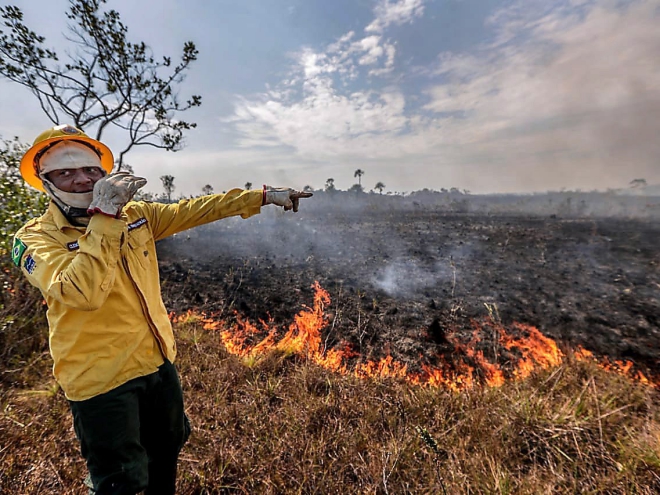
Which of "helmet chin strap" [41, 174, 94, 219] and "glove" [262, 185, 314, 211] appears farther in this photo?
"glove" [262, 185, 314, 211]

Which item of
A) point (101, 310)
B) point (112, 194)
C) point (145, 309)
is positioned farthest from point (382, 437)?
point (112, 194)

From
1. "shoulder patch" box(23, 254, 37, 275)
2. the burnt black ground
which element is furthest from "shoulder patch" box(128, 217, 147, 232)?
the burnt black ground

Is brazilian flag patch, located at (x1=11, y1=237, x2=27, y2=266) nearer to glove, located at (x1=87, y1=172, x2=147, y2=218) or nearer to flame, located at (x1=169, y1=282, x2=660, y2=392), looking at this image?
glove, located at (x1=87, y1=172, x2=147, y2=218)

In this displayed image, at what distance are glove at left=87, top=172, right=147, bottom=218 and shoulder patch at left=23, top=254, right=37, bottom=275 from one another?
0.33 meters

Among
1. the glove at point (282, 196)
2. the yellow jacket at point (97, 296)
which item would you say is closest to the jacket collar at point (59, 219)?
the yellow jacket at point (97, 296)

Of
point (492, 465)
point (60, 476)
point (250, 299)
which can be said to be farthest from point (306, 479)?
point (250, 299)

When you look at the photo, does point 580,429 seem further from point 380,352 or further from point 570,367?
point 380,352

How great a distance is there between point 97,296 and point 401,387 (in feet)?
9.65

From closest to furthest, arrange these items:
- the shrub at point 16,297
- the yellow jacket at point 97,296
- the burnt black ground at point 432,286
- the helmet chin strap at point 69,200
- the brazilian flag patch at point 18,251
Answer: the yellow jacket at point 97,296 < the brazilian flag patch at point 18,251 < the helmet chin strap at point 69,200 < the shrub at point 16,297 < the burnt black ground at point 432,286

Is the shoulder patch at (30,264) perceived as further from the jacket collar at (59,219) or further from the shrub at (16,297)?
the shrub at (16,297)

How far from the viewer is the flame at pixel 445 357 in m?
3.64

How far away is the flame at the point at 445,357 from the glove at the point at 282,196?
2.35 m

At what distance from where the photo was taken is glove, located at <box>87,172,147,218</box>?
4.60 feet

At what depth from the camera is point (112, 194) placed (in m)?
1.44
